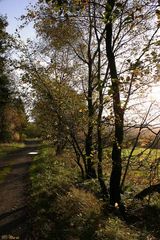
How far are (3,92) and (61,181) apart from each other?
117 feet

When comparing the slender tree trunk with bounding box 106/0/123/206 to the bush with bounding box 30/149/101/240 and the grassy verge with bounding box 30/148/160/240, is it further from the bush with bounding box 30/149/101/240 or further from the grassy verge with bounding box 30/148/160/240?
the bush with bounding box 30/149/101/240

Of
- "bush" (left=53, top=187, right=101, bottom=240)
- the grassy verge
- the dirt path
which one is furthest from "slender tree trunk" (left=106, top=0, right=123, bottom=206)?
the dirt path

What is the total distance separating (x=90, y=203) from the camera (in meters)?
13.4

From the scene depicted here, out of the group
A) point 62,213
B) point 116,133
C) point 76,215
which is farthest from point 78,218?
point 116,133

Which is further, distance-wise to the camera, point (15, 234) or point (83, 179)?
point (83, 179)

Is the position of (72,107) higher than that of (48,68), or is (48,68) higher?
(48,68)

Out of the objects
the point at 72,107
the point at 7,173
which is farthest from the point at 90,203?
the point at 7,173

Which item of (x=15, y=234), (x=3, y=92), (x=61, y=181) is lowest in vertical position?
(x=15, y=234)

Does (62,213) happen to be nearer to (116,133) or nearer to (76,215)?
(76,215)

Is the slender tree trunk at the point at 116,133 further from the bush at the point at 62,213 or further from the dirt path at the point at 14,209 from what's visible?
the dirt path at the point at 14,209

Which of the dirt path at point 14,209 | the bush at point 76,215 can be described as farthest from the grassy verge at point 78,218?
the dirt path at point 14,209

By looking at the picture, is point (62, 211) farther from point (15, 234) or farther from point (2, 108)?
point (2, 108)

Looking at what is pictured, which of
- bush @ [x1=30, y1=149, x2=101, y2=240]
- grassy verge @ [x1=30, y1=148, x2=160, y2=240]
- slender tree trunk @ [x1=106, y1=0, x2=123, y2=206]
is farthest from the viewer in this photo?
slender tree trunk @ [x1=106, y1=0, x2=123, y2=206]

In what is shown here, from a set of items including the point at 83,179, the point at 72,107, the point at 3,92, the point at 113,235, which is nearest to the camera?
the point at 113,235
